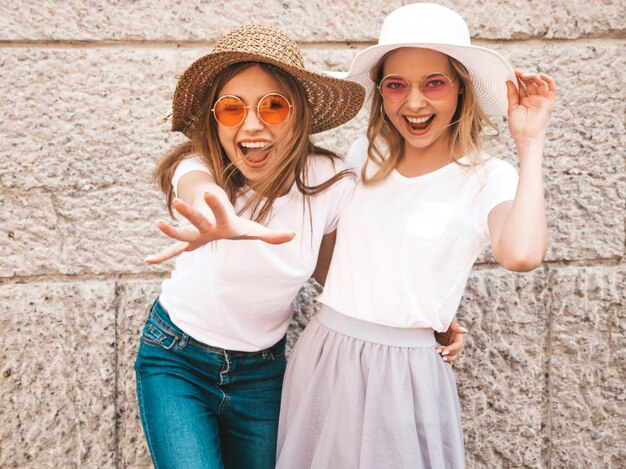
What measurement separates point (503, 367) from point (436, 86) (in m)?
1.45

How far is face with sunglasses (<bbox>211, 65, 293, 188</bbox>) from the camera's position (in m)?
1.79

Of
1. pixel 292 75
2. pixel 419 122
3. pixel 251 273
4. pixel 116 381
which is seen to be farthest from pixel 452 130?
pixel 116 381

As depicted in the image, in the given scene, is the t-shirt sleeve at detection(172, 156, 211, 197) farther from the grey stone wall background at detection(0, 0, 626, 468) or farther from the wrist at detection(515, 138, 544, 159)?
the wrist at detection(515, 138, 544, 159)

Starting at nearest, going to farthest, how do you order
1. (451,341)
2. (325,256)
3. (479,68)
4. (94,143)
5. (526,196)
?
1. (526,196)
2. (479,68)
3. (451,341)
4. (325,256)
5. (94,143)

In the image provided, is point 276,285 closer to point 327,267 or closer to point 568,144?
point 327,267

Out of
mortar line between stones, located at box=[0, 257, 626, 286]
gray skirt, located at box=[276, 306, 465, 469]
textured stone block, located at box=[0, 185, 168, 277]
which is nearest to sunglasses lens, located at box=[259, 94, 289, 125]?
gray skirt, located at box=[276, 306, 465, 469]

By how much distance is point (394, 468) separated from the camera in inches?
68.0

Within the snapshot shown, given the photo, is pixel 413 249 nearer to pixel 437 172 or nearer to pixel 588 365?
pixel 437 172

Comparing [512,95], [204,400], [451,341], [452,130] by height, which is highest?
[512,95]

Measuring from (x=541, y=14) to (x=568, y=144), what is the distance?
1.92 ft

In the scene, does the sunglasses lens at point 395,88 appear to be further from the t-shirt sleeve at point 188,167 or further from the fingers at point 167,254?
the fingers at point 167,254

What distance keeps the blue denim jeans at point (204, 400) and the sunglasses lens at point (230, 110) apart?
2.29 feet

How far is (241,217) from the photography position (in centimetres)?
179

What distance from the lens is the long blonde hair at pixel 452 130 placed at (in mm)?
1860
